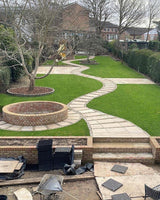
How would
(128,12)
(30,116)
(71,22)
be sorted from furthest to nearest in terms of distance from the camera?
(128,12) → (71,22) → (30,116)

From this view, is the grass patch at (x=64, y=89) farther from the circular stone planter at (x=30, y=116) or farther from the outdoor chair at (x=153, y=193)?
the outdoor chair at (x=153, y=193)

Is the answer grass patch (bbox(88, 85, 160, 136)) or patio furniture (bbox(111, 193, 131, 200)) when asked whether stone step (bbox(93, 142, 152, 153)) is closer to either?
grass patch (bbox(88, 85, 160, 136))

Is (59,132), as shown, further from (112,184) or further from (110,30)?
(110,30)

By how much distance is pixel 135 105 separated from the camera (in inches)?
447

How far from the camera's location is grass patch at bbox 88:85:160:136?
8.96 metres

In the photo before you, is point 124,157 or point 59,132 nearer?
point 124,157

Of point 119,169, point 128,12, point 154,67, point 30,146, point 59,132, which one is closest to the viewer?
point 119,169

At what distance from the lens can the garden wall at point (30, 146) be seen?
21.3ft

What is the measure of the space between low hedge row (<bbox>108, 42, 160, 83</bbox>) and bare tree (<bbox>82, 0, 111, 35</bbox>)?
13.9m

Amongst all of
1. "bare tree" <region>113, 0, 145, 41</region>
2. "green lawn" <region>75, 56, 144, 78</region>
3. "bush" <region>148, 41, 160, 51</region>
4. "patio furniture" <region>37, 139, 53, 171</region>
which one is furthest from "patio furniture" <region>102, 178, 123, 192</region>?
"bare tree" <region>113, 0, 145, 41</region>

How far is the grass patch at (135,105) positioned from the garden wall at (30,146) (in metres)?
2.65

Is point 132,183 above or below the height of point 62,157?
below

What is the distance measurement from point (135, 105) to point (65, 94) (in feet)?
14.3

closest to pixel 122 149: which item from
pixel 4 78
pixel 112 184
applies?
pixel 112 184
